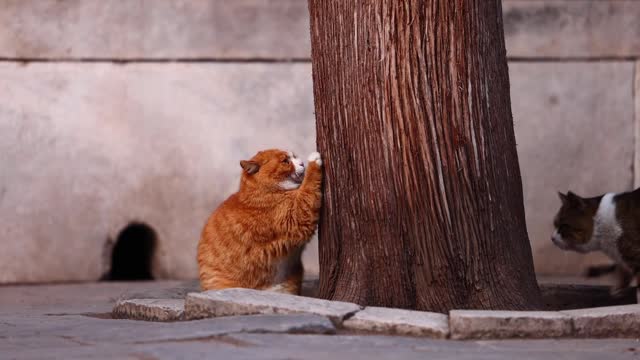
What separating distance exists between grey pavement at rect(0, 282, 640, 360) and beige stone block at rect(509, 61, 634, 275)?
3588 mm

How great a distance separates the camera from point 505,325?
4484 millimetres

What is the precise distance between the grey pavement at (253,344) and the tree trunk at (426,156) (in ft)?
1.91

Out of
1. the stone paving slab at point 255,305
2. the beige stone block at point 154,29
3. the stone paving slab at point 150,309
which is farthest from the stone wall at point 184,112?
the stone paving slab at point 255,305

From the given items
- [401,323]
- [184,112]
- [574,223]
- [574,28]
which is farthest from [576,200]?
[184,112]

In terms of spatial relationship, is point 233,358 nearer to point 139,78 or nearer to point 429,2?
point 429,2

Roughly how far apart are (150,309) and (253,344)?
4.01 feet

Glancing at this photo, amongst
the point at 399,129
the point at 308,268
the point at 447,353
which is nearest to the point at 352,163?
the point at 399,129

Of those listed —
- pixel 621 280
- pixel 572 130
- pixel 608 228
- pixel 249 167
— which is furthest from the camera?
pixel 572 130

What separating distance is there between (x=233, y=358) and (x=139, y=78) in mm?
4269

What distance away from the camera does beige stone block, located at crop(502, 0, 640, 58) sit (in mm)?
7910

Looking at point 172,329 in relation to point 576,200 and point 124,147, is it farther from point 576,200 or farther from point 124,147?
point 124,147

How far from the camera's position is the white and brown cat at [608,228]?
6.06 m

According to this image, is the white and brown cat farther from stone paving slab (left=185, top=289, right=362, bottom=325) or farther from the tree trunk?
stone paving slab (left=185, top=289, right=362, bottom=325)

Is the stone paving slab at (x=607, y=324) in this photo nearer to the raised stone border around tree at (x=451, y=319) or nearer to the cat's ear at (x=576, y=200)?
the raised stone border around tree at (x=451, y=319)
